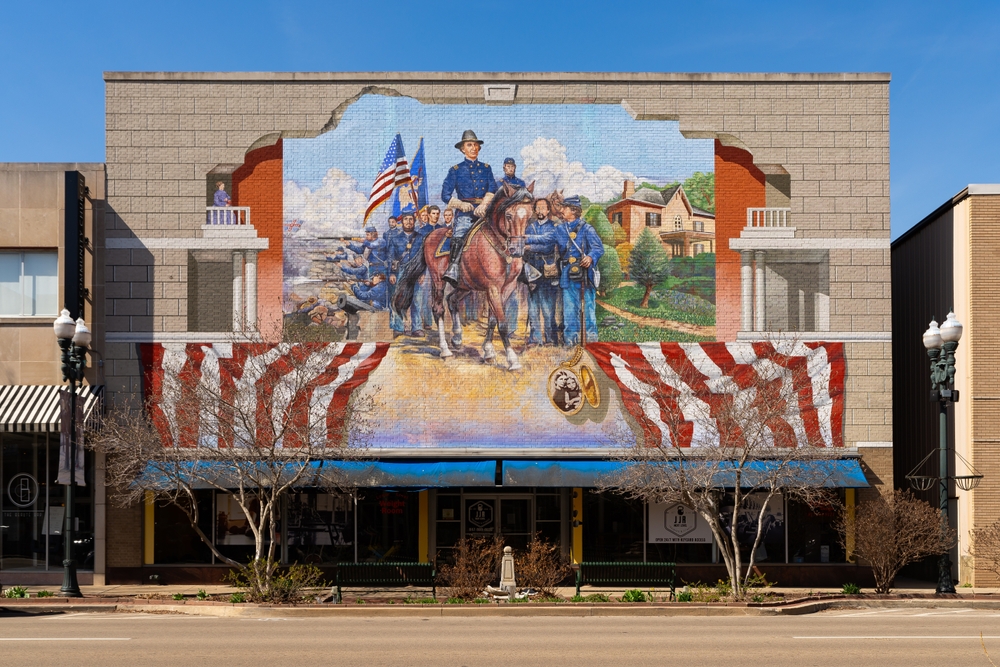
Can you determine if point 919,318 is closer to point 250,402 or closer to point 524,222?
point 524,222

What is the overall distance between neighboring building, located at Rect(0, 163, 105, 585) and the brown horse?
7.88 metres

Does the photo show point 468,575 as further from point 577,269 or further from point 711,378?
point 577,269

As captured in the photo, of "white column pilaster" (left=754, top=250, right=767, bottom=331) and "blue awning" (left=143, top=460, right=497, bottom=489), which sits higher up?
"white column pilaster" (left=754, top=250, right=767, bottom=331)

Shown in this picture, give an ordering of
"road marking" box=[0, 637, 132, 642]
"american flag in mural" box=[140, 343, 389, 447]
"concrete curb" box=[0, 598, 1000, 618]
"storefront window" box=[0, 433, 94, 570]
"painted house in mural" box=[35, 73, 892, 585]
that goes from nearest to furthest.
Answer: "road marking" box=[0, 637, 132, 642], "concrete curb" box=[0, 598, 1000, 618], "american flag in mural" box=[140, 343, 389, 447], "storefront window" box=[0, 433, 94, 570], "painted house in mural" box=[35, 73, 892, 585]

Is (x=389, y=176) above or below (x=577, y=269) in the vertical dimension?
above

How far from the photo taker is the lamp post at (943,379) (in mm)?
21734

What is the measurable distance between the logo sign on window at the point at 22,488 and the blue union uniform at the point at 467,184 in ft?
40.9

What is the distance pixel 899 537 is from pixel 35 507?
2088cm

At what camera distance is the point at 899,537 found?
75.1ft

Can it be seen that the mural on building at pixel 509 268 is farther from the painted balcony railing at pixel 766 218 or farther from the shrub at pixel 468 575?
the shrub at pixel 468 575

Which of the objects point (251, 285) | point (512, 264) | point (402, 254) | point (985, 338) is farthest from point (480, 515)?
point (985, 338)

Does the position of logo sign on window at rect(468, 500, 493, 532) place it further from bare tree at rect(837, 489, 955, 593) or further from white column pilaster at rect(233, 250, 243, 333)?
bare tree at rect(837, 489, 955, 593)

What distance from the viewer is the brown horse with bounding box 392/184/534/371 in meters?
25.5

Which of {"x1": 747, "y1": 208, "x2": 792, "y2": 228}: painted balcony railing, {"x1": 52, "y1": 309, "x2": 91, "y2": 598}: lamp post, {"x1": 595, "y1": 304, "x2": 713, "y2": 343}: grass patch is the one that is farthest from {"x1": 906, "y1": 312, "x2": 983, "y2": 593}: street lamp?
{"x1": 52, "y1": 309, "x2": 91, "y2": 598}: lamp post
